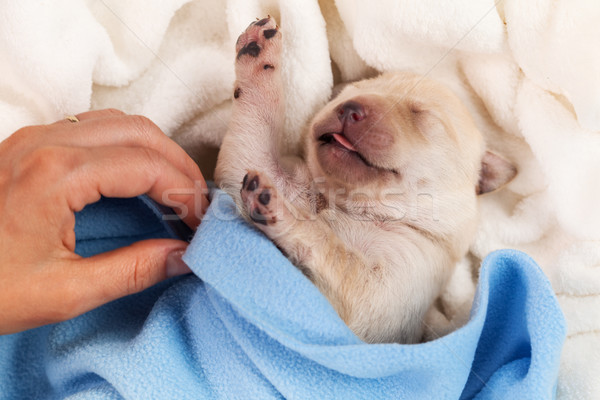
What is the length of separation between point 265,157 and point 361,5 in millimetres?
668

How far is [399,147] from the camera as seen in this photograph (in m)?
1.57

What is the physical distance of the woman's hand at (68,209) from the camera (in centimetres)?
116

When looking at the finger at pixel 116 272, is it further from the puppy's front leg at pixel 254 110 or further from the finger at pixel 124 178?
the puppy's front leg at pixel 254 110

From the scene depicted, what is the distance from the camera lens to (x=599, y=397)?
1.51 meters

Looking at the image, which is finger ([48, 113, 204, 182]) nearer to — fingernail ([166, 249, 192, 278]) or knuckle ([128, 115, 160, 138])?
knuckle ([128, 115, 160, 138])

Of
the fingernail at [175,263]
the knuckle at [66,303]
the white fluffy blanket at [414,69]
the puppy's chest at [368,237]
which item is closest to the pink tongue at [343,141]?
the puppy's chest at [368,237]

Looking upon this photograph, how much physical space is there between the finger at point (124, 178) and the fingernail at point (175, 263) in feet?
0.51

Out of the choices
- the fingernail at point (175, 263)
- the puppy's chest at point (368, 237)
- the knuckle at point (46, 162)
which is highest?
the knuckle at point (46, 162)

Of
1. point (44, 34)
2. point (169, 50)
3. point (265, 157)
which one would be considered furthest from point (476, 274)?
point (44, 34)

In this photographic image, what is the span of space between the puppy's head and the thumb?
588 millimetres

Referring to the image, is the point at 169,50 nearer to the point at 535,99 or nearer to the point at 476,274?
the point at 535,99

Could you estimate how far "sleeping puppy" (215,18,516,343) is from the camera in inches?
56.7

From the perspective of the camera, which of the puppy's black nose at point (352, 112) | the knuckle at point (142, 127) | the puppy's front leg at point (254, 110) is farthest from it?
the puppy's front leg at point (254, 110)

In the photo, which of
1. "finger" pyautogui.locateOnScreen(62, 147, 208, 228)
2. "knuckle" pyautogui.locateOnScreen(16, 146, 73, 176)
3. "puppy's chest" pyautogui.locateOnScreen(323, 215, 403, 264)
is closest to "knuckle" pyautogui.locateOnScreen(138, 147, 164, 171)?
"finger" pyautogui.locateOnScreen(62, 147, 208, 228)
